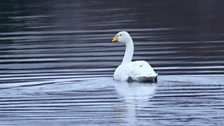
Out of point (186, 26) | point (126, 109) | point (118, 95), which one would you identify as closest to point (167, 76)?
point (118, 95)

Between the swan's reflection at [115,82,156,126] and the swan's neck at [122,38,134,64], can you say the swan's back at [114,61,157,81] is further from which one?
the swan's neck at [122,38,134,64]

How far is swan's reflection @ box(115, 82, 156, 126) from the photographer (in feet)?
52.8

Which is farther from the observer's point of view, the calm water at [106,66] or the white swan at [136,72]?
the white swan at [136,72]

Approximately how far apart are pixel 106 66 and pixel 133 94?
13.9ft

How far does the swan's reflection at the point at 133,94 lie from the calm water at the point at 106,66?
16 mm

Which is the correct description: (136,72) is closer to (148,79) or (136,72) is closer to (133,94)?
(148,79)

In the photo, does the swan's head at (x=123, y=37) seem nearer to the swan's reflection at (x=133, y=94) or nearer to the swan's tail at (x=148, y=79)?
the swan's reflection at (x=133, y=94)

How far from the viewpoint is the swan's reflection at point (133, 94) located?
16094 millimetres

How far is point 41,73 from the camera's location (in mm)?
21688

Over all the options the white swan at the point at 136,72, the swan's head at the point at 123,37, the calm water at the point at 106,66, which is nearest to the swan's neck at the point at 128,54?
the swan's head at the point at 123,37

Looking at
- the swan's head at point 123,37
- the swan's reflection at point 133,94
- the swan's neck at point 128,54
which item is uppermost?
the swan's head at point 123,37

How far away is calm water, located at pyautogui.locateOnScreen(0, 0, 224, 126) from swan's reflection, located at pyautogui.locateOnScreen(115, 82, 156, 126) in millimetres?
16

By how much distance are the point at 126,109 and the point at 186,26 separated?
16938mm

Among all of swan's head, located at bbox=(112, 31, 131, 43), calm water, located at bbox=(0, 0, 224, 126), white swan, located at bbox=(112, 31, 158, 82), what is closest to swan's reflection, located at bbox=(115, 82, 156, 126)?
calm water, located at bbox=(0, 0, 224, 126)
